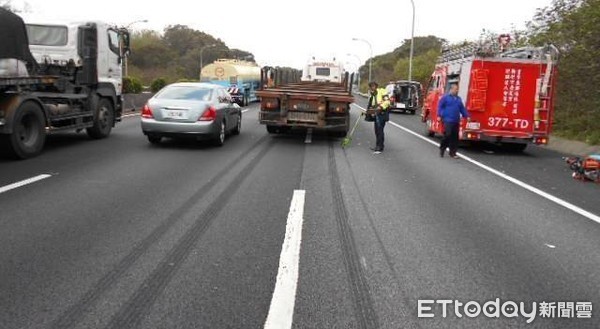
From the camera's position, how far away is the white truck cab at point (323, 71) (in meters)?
28.7

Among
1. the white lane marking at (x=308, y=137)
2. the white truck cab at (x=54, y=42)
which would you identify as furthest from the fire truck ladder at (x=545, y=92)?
the white truck cab at (x=54, y=42)

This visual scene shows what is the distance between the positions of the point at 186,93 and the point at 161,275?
29.5ft

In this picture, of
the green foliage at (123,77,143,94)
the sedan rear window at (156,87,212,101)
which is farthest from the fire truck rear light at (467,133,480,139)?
the green foliage at (123,77,143,94)

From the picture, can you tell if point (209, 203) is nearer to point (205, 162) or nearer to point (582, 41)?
point (205, 162)

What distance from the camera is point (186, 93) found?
1288 centimetres

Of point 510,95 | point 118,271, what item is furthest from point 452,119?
point 118,271

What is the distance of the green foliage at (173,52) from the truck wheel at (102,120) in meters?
62.4

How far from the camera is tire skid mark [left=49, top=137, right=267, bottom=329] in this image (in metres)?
3.59

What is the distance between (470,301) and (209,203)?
3.80m

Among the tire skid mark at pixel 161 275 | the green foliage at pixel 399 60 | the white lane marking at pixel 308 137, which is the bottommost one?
the tire skid mark at pixel 161 275

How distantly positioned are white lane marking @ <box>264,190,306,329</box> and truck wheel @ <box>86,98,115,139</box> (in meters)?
8.50

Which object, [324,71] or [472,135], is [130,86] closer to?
[324,71]

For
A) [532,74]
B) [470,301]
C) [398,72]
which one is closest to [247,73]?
[532,74]

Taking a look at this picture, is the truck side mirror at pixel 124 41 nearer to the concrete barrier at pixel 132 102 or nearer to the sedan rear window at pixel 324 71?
the concrete barrier at pixel 132 102
